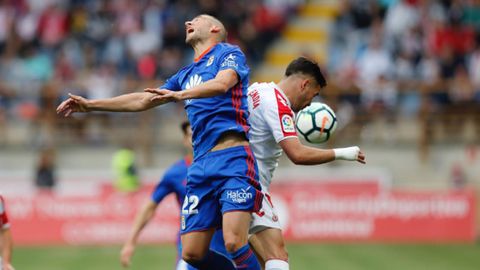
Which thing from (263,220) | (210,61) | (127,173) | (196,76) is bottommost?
(263,220)

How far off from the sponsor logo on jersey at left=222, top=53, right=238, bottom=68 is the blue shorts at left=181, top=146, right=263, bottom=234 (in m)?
0.61

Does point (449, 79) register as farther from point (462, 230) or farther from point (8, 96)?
point (8, 96)

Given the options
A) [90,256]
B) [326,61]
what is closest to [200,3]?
[326,61]

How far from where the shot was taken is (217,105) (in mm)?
7848

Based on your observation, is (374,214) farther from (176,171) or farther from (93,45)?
(176,171)

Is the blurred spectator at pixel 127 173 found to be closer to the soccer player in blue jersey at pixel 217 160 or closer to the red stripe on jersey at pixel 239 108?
the soccer player in blue jersey at pixel 217 160

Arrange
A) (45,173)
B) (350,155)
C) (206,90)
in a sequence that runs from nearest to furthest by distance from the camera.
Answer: (206,90), (350,155), (45,173)

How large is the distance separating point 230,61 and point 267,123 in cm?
60

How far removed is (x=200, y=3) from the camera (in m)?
24.0

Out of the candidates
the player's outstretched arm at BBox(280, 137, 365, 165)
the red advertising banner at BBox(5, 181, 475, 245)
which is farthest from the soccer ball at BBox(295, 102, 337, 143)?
the red advertising banner at BBox(5, 181, 475, 245)

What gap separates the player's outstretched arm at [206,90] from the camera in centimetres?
724

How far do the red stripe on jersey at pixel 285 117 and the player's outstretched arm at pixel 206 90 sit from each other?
465 millimetres

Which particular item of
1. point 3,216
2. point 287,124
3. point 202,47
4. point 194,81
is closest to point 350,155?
point 287,124

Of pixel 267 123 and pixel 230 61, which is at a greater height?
pixel 230 61
